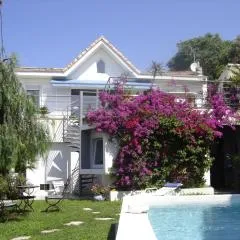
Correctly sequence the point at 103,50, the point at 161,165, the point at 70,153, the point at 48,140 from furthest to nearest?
the point at 103,50 → the point at 70,153 → the point at 161,165 → the point at 48,140

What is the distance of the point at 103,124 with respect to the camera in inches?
1008

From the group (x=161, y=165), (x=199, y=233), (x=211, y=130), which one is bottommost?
(x=199, y=233)

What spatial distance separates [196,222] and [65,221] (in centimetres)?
459

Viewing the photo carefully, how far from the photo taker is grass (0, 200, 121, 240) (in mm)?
14379

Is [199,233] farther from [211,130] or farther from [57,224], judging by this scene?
[211,130]

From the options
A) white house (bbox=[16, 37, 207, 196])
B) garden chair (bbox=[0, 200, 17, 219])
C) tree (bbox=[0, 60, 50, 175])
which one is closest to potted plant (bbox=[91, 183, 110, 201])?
white house (bbox=[16, 37, 207, 196])

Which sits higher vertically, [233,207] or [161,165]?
[161,165]

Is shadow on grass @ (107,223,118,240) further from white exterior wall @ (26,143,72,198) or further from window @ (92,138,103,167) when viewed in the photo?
white exterior wall @ (26,143,72,198)

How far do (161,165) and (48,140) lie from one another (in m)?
8.48

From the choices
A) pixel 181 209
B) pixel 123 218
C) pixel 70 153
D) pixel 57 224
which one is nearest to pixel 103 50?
pixel 70 153

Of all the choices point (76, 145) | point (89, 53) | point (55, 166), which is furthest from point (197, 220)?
point (89, 53)

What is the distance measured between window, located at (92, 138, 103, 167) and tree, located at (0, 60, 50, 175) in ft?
31.3

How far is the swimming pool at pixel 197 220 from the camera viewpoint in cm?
1475

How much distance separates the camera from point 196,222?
683 inches
